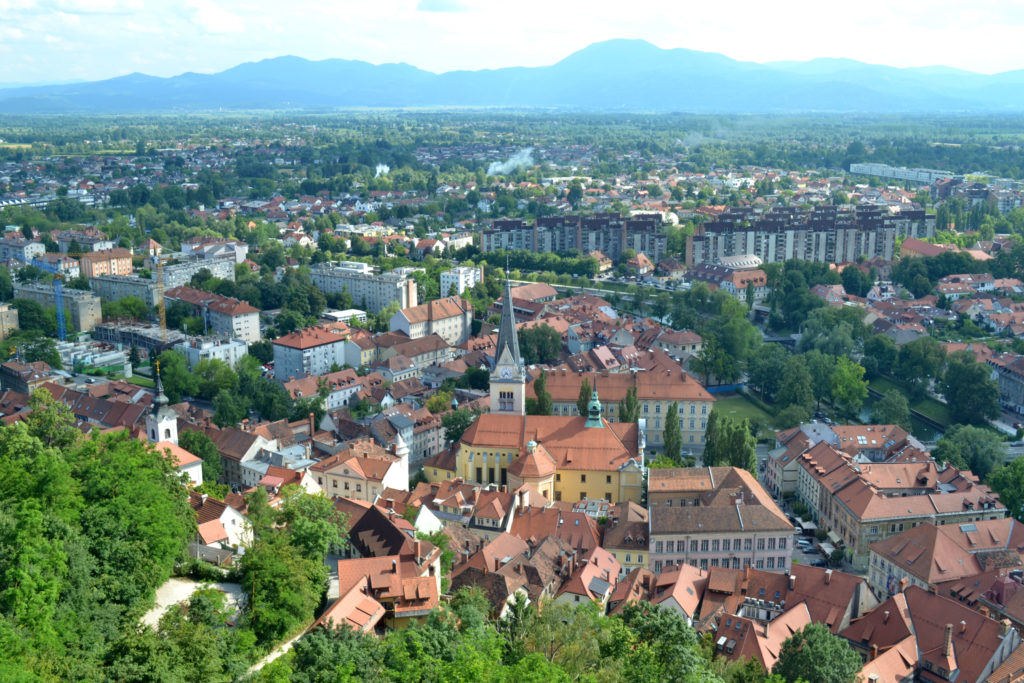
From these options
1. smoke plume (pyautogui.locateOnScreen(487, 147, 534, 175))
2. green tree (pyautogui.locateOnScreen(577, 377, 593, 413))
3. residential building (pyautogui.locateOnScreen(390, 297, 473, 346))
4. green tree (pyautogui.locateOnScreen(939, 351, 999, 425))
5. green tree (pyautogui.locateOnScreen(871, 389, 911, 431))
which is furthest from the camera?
smoke plume (pyautogui.locateOnScreen(487, 147, 534, 175))

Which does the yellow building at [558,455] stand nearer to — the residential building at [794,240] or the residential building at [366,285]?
the residential building at [366,285]

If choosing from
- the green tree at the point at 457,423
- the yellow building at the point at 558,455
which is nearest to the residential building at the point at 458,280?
the green tree at the point at 457,423

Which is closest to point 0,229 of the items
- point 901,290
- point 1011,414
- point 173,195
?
point 173,195

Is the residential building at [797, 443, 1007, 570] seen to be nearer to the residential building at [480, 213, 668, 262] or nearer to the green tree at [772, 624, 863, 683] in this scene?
the green tree at [772, 624, 863, 683]

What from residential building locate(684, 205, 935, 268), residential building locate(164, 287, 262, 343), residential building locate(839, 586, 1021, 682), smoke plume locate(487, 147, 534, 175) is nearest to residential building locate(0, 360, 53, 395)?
residential building locate(164, 287, 262, 343)

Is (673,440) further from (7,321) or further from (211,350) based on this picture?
(7,321)

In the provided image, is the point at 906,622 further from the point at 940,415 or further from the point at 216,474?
the point at 940,415
